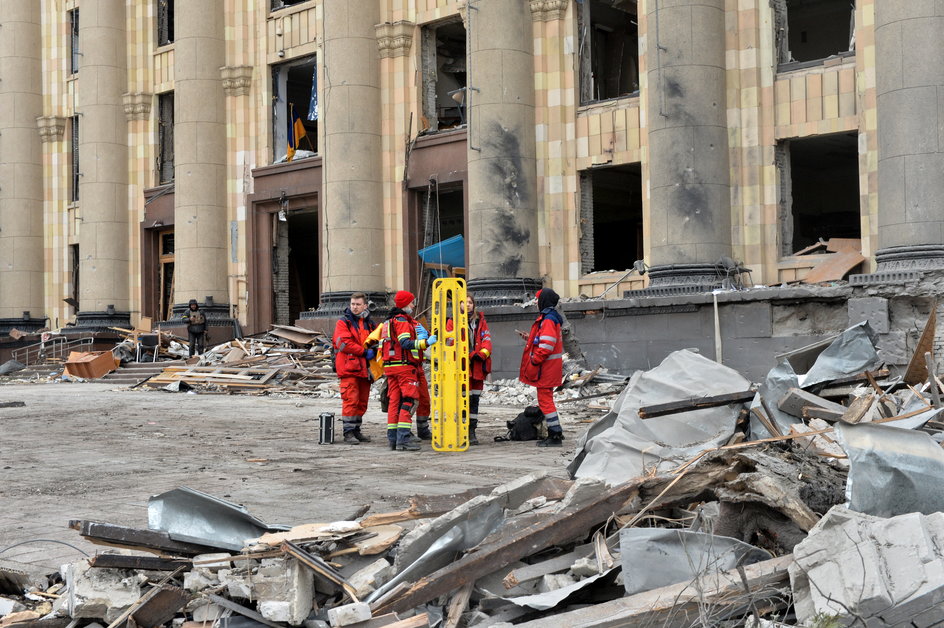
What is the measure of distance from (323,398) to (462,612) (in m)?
16.7

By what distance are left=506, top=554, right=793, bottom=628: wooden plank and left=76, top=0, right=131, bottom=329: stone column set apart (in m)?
30.2

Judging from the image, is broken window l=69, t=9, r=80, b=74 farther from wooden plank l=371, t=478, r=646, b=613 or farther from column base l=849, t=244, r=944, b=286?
wooden plank l=371, t=478, r=646, b=613

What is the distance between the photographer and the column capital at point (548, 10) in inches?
879

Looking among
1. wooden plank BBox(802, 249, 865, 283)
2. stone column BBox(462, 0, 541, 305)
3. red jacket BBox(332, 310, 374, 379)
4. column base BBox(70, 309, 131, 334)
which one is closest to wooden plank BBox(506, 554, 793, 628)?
red jacket BBox(332, 310, 374, 379)

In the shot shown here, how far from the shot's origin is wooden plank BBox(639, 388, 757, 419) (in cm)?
749

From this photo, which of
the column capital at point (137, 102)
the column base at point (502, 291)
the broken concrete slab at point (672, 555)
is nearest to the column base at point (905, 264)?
the column base at point (502, 291)

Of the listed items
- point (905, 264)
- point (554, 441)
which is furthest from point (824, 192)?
point (554, 441)

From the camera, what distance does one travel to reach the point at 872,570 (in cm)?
429

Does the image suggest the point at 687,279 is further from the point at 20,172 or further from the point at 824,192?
the point at 20,172

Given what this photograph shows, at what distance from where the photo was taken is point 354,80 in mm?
25406

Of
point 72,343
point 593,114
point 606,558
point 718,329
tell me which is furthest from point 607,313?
point 72,343

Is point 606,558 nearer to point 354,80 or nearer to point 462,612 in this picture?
point 462,612

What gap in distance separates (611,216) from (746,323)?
1311 centimetres

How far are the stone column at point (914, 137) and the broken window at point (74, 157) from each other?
28.0 m
